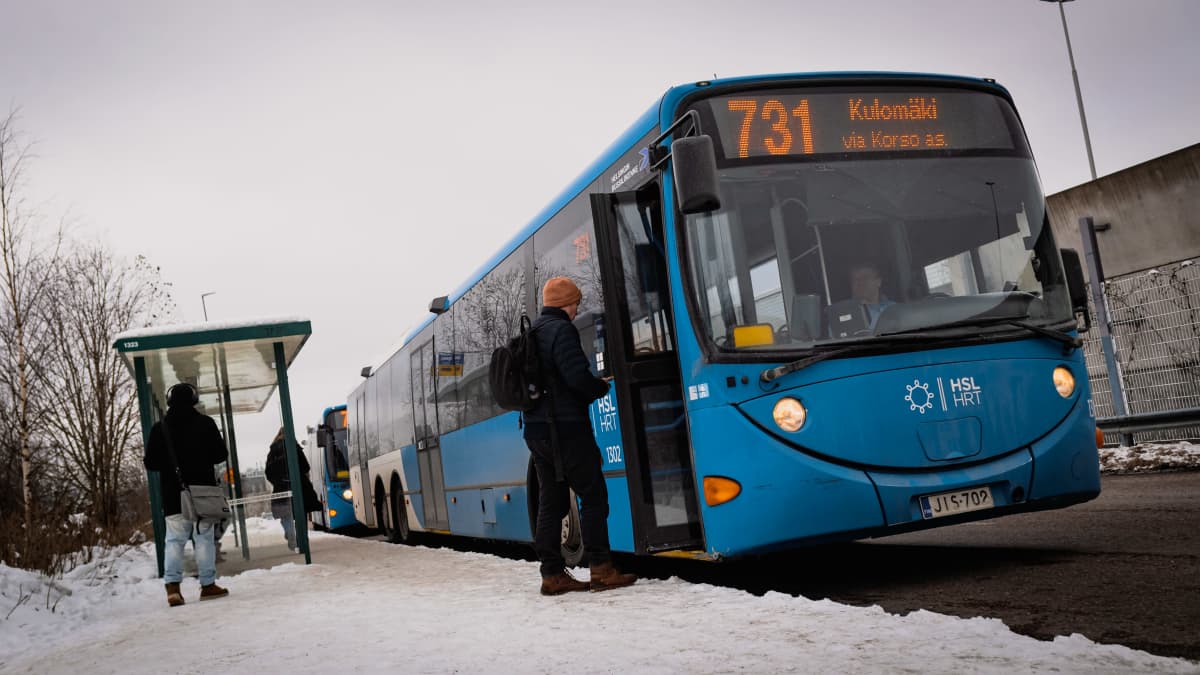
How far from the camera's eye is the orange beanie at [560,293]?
306 inches

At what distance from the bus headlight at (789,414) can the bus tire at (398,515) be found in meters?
12.0

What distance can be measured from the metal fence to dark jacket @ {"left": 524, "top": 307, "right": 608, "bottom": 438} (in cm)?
956

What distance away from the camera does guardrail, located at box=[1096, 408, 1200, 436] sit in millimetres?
13359

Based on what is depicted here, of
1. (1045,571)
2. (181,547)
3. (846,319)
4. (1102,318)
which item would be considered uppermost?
(1102,318)

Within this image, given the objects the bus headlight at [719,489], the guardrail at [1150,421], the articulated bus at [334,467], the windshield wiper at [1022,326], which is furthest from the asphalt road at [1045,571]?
the articulated bus at [334,467]

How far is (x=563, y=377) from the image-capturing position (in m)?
7.48

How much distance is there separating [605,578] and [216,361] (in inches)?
425

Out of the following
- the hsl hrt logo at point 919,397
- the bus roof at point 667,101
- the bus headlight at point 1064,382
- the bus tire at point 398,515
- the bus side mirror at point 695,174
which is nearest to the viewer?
the bus side mirror at point 695,174

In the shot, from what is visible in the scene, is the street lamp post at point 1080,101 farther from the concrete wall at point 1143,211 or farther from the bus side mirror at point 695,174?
the bus side mirror at point 695,174

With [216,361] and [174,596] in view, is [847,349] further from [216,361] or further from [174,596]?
[216,361]

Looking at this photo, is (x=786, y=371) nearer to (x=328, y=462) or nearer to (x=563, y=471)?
(x=563, y=471)

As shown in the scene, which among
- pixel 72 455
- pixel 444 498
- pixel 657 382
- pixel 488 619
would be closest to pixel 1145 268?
pixel 444 498

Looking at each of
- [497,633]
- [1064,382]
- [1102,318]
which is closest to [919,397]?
[1064,382]

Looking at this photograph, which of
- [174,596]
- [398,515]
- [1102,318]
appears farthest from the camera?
[398,515]
